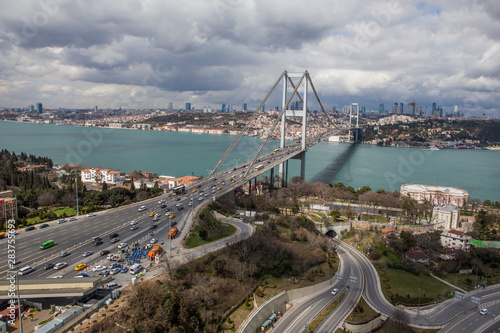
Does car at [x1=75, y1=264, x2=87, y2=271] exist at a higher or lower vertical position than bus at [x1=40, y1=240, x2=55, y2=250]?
lower

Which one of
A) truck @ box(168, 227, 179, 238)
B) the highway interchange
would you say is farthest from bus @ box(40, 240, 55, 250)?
truck @ box(168, 227, 179, 238)

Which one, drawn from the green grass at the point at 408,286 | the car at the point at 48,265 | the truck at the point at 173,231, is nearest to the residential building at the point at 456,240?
the green grass at the point at 408,286

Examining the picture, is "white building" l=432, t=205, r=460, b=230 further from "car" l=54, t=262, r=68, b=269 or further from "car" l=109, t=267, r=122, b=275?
"car" l=54, t=262, r=68, b=269

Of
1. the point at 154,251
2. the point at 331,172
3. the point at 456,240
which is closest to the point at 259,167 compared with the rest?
the point at 456,240

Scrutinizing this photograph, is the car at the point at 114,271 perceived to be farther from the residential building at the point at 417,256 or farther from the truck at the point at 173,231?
the residential building at the point at 417,256

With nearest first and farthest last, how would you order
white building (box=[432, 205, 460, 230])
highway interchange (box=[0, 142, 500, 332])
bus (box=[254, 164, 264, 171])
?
highway interchange (box=[0, 142, 500, 332]) < white building (box=[432, 205, 460, 230]) < bus (box=[254, 164, 264, 171])

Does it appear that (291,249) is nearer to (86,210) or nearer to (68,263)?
(68,263)

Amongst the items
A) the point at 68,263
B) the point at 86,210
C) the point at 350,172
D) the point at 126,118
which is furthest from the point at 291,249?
Answer: the point at 126,118
